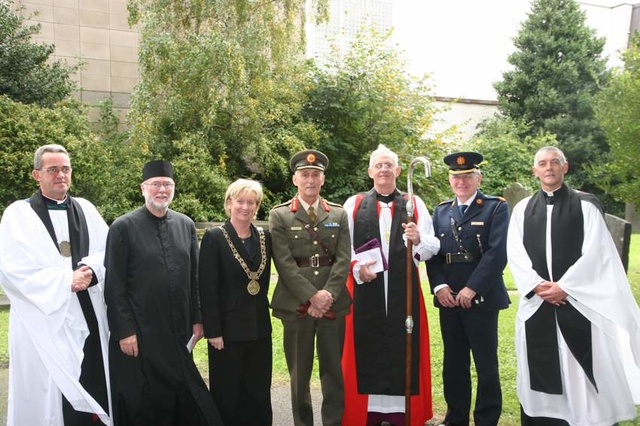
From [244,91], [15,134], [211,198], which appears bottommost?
[211,198]

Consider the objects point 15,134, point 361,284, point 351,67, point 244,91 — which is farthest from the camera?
point 351,67

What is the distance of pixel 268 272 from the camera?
179 inches

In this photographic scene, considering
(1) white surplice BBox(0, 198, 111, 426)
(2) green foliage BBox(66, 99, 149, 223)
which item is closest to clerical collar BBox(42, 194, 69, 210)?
(1) white surplice BBox(0, 198, 111, 426)

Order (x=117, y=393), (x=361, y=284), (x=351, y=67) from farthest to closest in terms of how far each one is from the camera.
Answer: (x=351, y=67), (x=361, y=284), (x=117, y=393)

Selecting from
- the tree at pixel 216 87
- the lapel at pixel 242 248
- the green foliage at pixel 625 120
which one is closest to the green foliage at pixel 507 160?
the tree at pixel 216 87

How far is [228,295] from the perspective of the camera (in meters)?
4.42

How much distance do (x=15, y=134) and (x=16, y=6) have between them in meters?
6.02

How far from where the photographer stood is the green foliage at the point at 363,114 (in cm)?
1816

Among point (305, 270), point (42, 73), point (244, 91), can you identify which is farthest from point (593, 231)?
point (42, 73)

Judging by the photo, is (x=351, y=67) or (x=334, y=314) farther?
(x=351, y=67)

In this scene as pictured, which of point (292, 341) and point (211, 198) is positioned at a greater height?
point (211, 198)

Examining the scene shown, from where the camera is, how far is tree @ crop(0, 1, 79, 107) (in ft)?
51.4

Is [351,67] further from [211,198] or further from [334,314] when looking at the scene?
[334,314]

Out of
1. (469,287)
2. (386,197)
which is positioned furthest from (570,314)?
(386,197)
